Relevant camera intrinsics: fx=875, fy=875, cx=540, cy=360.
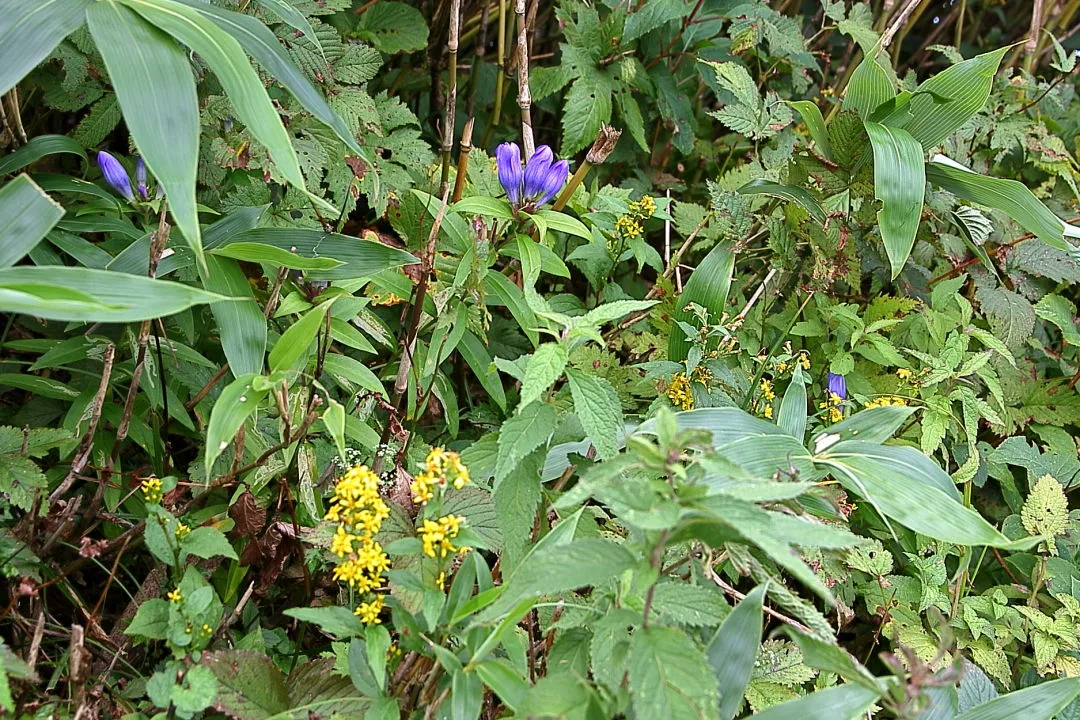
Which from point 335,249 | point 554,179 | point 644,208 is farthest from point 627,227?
point 335,249

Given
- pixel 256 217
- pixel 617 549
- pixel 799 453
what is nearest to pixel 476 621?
pixel 617 549

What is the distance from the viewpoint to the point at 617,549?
2.25ft

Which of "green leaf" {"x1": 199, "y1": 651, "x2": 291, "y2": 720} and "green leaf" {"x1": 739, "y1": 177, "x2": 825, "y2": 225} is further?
"green leaf" {"x1": 739, "y1": 177, "x2": 825, "y2": 225}

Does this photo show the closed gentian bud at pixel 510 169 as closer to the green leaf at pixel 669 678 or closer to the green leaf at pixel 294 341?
the green leaf at pixel 294 341

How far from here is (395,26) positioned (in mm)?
1668

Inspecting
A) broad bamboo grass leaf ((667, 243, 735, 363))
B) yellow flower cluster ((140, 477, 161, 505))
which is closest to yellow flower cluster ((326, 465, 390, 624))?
yellow flower cluster ((140, 477, 161, 505))

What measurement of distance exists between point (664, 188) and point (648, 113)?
184 millimetres

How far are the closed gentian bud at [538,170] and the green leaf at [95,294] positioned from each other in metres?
0.53

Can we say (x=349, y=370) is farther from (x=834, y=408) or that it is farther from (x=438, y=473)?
(x=834, y=408)

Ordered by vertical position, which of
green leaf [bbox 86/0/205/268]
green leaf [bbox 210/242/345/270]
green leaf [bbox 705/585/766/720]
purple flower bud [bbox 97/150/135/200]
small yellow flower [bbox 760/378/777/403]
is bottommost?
small yellow flower [bbox 760/378/777/403]

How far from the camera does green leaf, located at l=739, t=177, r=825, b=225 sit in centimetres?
139

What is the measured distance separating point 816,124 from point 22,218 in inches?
43.6

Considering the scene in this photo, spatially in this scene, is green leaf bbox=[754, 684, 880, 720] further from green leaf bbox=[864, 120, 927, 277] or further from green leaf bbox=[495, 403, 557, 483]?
green leaf bbox=[864, 120, 927, 277]

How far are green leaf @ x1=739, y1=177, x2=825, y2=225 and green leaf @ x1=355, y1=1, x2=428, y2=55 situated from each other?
696 mm
